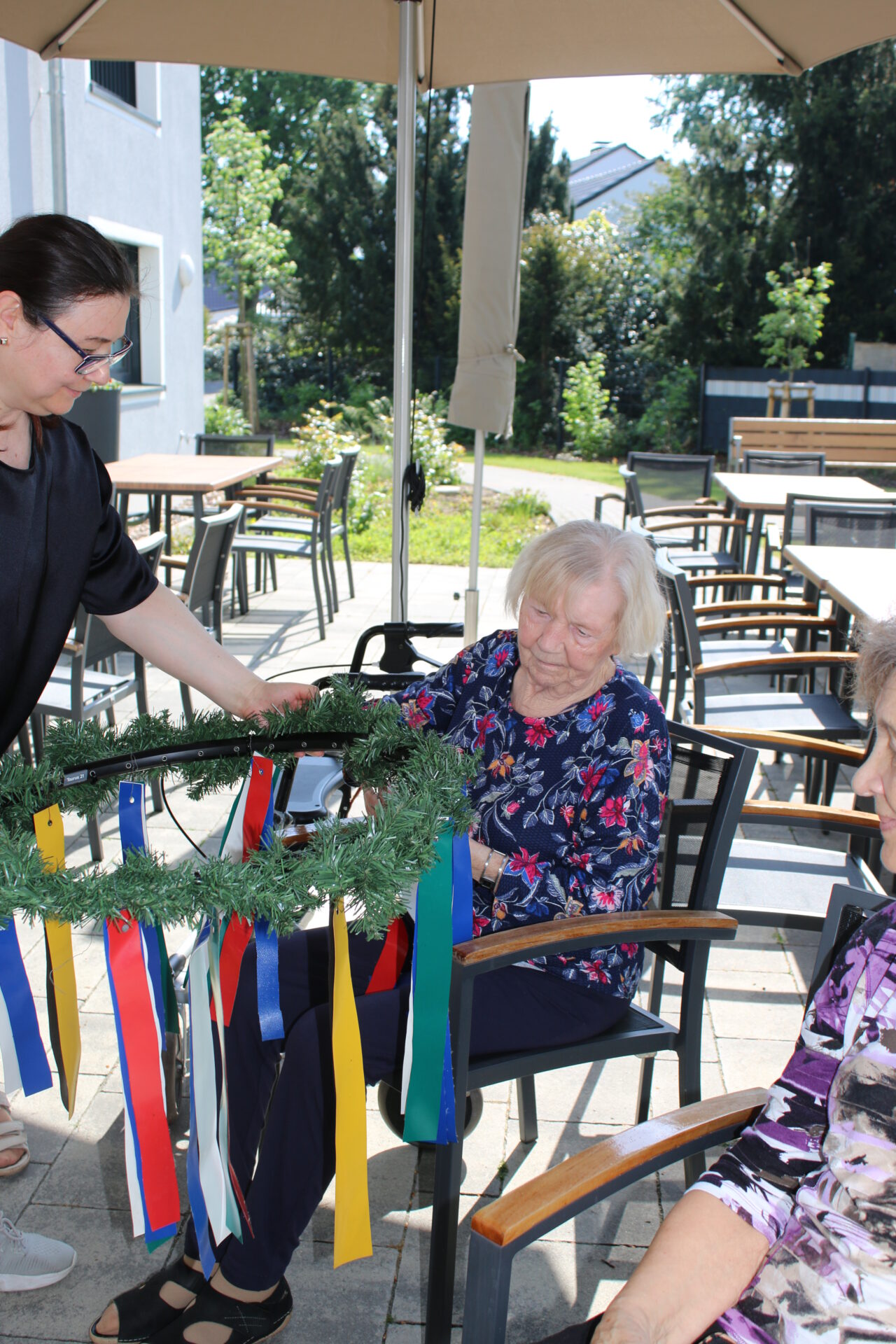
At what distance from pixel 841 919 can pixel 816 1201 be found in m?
0.35

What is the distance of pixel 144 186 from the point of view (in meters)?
11.1

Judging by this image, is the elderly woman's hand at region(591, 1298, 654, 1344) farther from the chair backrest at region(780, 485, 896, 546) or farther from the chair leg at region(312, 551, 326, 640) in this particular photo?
the chair leg at region(312, 551, 326, 640)

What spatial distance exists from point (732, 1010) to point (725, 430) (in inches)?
672

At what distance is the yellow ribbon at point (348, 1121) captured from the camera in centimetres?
153

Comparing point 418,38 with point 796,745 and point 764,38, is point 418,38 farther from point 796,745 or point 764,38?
point 796,745

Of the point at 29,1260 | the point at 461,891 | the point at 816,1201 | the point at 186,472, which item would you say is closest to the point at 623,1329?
the point at 816,1201

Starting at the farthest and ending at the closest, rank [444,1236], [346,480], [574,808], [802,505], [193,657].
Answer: [346,480]
[802,505]
[193,657]
[574,808]
[444,1236]

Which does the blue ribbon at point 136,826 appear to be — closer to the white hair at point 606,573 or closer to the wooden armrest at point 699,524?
the white hair at point 606,573

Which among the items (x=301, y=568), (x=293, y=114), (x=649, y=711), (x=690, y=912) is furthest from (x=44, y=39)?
(x=293, y=114)

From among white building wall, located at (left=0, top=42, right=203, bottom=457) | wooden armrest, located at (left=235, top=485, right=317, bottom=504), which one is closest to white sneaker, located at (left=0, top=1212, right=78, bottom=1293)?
wooden armrest, located at (left=235, top=485, right=317, bottom=504)

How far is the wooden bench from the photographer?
33.1 feet

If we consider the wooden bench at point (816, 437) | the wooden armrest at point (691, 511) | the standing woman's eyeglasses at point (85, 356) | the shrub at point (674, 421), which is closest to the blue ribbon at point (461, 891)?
the standing woman's eyeglasses at point (85, 356)

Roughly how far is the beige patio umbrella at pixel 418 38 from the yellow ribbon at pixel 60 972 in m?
2.02

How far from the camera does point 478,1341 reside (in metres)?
1.22
